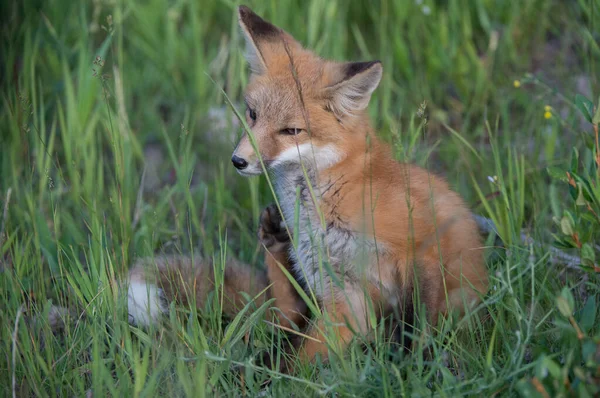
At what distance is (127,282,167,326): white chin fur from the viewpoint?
9.49 ft

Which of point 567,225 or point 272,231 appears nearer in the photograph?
point 567,225

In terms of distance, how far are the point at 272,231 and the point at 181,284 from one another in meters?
0.51

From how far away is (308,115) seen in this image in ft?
10.0

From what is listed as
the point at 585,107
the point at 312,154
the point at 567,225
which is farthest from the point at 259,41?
the point at 567,225

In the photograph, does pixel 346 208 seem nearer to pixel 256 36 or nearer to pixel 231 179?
pixel 256 36

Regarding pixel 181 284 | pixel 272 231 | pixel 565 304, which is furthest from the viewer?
pixel 272 231

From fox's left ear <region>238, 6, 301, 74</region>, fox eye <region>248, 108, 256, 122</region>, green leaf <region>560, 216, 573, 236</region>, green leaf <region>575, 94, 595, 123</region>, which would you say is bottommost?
green leaf <region>560, 216, 573, 236</region>

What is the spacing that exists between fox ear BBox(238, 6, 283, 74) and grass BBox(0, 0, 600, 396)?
49 centimetres

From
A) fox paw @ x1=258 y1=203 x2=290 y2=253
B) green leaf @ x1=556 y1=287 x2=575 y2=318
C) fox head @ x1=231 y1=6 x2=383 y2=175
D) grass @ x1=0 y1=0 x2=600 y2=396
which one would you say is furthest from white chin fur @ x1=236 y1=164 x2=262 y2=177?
green leaf @ x1=556 y1=287 x2=575 y2=318

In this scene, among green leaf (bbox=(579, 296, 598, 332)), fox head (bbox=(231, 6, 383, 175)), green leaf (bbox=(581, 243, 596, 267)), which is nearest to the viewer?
green leaf (bbox=(579, 296, 598, 332))

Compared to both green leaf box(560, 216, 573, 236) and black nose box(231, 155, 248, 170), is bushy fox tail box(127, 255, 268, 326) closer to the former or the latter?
black nose box(231, 155, 248, 170)

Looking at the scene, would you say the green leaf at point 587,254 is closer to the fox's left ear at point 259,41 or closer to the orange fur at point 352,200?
the orange fur at point 352,200

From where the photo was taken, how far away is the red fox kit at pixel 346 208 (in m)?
2.82

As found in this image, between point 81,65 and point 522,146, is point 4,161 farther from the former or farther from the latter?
point 522,146
